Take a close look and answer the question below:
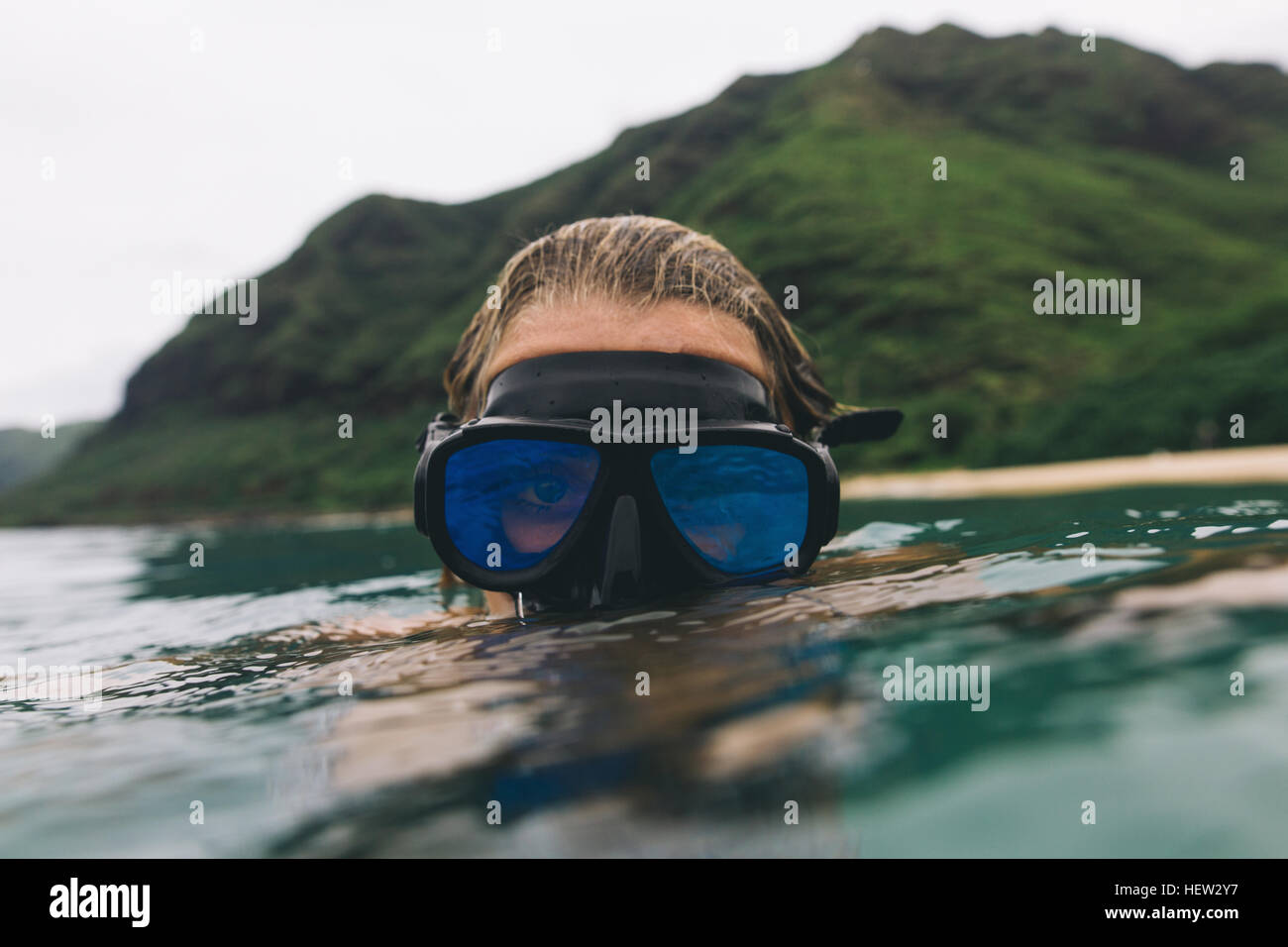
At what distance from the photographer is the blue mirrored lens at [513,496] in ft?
6.79

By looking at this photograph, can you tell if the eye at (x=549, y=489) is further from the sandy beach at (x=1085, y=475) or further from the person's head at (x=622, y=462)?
the sandy beach at (x=1085, y=475)

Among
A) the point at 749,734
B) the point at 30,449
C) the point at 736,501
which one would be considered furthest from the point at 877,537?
the point at 30,449

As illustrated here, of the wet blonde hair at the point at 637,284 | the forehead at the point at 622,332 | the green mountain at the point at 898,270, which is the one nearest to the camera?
the forehead at the point at 622,332

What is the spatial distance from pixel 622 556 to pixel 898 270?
41.1m

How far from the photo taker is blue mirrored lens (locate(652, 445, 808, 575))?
2.11 meters

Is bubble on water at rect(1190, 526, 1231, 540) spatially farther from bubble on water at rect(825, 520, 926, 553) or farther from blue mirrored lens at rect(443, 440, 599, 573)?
blue mirrored lens at rect(443, 440, 599, 573)

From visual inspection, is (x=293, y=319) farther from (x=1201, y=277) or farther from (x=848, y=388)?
(x=1201, y=277)

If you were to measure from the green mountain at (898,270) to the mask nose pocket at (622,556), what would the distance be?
3.66 metres

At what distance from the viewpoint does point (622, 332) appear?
7.47 ft

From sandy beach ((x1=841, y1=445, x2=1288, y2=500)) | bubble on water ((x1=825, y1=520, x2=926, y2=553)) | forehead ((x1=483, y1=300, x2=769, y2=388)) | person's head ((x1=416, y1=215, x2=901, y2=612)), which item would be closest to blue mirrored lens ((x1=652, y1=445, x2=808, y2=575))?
person's head ((x1=416, y1=215, x2=901, y2=612))

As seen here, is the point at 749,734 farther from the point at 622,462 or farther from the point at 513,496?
the point at 513,496

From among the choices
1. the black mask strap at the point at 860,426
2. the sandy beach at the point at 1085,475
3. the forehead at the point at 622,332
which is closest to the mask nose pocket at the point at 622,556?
the forehead at the point at 622,332

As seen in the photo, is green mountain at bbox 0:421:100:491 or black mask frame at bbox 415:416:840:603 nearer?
black mask frame at bbox 415:416:840:603

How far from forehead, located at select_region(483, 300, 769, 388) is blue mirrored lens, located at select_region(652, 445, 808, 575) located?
0.37m
